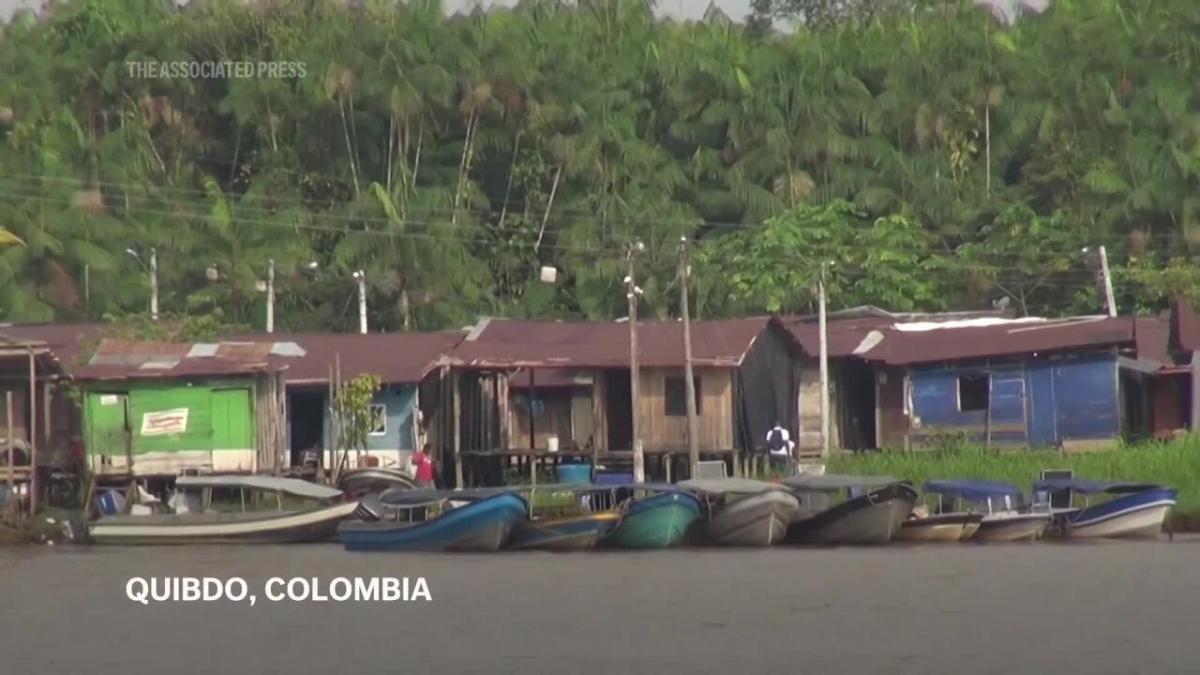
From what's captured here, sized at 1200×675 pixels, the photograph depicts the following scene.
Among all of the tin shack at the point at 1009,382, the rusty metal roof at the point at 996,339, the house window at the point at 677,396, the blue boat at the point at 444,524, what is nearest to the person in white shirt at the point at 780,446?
the house window at the point at 677,396

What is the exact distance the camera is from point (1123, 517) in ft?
99.5

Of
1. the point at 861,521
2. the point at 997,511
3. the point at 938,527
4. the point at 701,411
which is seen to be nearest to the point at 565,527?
the point at 861,521

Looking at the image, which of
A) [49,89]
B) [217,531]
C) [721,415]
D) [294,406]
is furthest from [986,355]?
[49,89]

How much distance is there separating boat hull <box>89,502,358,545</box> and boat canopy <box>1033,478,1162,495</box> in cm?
953

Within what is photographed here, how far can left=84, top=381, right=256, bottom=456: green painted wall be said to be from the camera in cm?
3681

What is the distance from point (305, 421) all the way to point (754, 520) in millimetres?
14537

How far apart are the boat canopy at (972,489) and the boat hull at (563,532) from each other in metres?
4.75

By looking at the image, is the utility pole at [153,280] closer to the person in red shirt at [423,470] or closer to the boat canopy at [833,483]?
the person in red shirt at [423,470]

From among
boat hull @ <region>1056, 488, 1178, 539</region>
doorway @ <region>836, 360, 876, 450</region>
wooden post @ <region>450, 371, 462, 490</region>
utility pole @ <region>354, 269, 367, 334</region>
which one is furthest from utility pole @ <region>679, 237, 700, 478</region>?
utility pole @ <region>354, 269, 367, 334</region>

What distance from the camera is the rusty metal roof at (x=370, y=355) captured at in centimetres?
4019

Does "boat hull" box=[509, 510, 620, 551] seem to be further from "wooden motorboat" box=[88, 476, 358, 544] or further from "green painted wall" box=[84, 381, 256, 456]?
"green painted wall" box=[84, 381, 256, 456]

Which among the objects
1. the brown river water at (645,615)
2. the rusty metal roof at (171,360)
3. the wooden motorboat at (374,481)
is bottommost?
the brown river water at (645,615)

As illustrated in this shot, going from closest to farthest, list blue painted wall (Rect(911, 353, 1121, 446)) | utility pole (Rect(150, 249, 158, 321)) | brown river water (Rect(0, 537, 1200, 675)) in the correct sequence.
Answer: brown river water (Rect(0, 537, 1200, 675))
blue painted wall (Rect(911, 353, 1121, 446))
utility pole (Rect(150, 249, 158, 321))

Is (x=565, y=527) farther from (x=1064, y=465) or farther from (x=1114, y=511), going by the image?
(x=1064, y=465)
